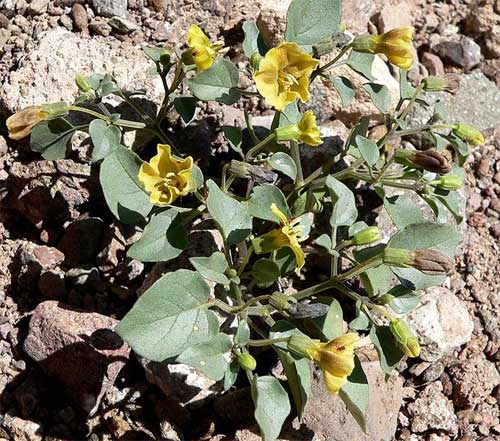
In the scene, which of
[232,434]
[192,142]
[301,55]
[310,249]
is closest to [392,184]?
[310,249]

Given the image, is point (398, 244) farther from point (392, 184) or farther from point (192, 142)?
point (192, 142)

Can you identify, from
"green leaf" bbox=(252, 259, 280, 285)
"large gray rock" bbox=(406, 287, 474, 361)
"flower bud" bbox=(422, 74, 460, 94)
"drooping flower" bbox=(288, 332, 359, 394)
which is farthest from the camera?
"large gray rock" bbox=(406, 287, 474, 361)

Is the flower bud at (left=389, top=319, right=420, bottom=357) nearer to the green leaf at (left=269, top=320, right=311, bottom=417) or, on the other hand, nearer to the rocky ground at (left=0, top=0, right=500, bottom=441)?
the green leaf at (left=269, top=320, right=311, bottom=417)

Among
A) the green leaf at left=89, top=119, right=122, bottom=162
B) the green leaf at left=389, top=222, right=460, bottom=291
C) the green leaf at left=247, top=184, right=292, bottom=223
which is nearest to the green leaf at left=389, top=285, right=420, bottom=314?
the green leaf at left=389, top=222, right=460, bottom=291

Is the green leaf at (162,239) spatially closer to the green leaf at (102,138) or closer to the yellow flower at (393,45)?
the green leaf at (102,138)

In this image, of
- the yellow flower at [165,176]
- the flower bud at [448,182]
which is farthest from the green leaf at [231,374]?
the flower bud at [448,182]
